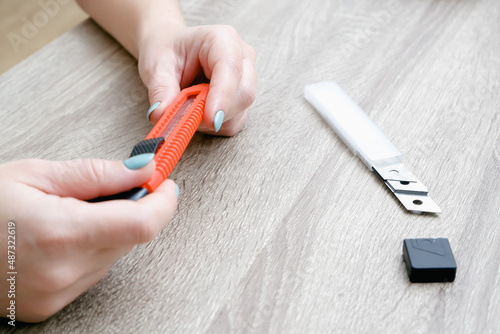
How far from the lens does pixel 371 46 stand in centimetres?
84

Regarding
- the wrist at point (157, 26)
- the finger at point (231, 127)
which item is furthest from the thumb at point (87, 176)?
the wrist at point (157, 26)

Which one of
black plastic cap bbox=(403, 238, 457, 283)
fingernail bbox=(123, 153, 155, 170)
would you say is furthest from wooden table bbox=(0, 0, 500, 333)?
fingernail bbox=(123, 153, 155, 170)

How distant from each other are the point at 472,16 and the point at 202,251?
66 cm

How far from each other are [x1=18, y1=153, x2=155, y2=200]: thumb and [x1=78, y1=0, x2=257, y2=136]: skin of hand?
0.54 feet

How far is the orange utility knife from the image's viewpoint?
1.65ft

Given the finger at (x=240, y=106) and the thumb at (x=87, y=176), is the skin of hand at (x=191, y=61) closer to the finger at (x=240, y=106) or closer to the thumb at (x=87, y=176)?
the finger at (x=240, y=106)

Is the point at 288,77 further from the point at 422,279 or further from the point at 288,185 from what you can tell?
the point at 422,279

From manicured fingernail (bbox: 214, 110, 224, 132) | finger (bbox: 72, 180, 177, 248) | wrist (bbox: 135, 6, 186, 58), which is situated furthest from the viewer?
wrist (bbox: 135, 6, 186, 58)

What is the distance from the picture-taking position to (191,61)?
2.41ft

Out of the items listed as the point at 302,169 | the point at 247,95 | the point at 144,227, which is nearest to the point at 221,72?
the point at 247,95

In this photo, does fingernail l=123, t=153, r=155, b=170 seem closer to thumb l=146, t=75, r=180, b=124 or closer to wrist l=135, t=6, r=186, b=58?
thumb l=146, t=75, r=180, b=124

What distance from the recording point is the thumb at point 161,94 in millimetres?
660

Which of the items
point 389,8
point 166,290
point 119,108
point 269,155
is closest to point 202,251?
point 166,290

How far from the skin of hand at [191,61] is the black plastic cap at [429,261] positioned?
10.5 inches
